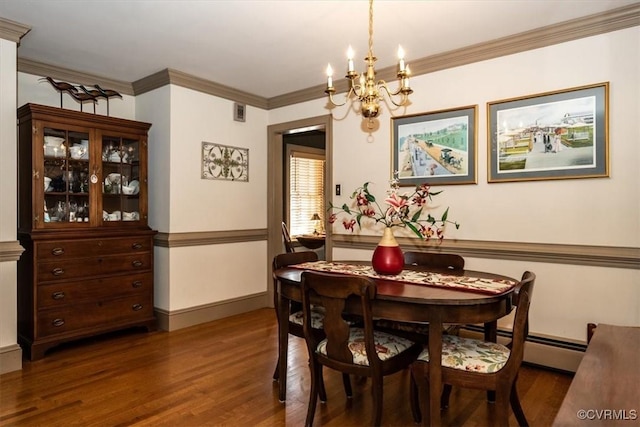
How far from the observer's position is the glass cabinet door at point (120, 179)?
367 cm

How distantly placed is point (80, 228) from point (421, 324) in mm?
2925

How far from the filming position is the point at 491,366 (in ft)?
6.03

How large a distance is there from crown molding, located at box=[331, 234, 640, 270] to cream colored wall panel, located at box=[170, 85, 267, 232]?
5.32 feet

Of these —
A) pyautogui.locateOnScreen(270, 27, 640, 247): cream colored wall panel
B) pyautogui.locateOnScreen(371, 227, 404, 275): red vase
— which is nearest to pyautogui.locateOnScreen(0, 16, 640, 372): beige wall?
pyautogui.locateOnScreen(270, 27, 640, 247): cream colored wall panel

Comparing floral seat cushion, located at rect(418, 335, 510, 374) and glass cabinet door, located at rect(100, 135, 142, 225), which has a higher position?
glass cabinet door, located at rect(100, 135, 142, 225)

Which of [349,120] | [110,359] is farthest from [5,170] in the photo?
[349,120]

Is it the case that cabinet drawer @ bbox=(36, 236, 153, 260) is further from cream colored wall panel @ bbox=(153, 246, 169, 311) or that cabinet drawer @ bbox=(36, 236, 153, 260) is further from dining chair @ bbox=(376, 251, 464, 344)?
dining chair @ bbox=(376, 251, 464, 344)

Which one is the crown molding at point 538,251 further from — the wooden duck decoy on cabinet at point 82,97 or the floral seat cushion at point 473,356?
the wooden duck decoy on cabinet at point 82,97

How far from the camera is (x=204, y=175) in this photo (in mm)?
4113

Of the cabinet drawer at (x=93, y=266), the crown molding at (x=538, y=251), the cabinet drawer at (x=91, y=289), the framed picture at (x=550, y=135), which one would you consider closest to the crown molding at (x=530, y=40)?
the framed picture at (x=550, y=135)

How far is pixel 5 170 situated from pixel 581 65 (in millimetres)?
4196

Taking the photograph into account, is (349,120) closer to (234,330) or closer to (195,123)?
(195,123)

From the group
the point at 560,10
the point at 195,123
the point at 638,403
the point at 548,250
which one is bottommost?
the point at 638,403

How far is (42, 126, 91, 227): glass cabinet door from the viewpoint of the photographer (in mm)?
3299
